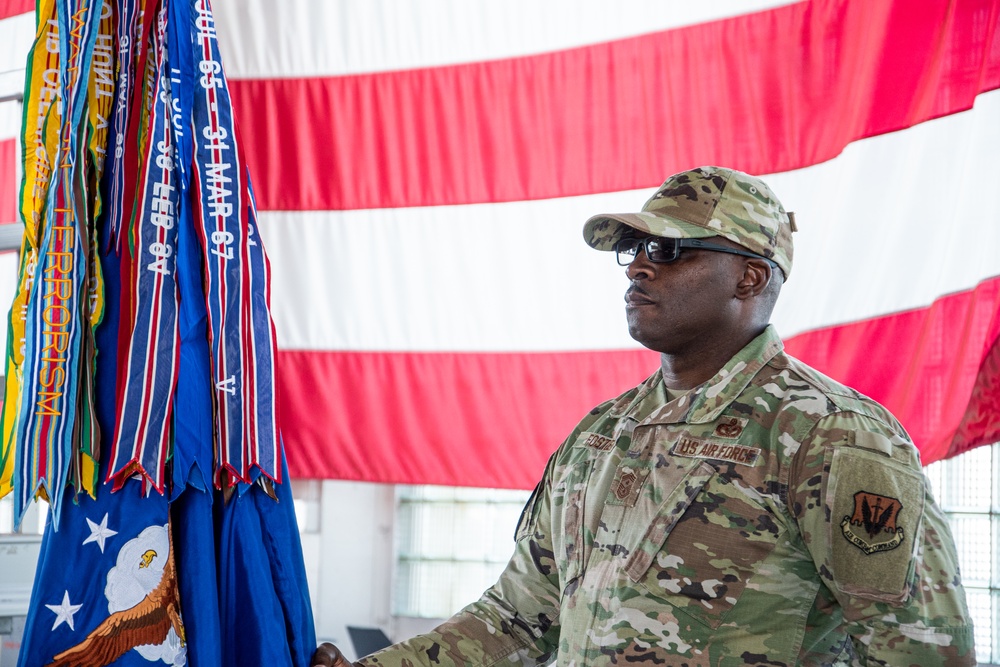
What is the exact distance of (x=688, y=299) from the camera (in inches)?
44.2

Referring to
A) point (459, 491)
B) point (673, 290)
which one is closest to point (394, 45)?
point (459, 491)

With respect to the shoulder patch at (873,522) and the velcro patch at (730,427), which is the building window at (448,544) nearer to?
the velcro patch at (730,427)

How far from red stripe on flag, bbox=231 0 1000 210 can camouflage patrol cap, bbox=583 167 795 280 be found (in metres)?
0.72

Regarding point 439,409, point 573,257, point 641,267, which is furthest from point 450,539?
point 641,267

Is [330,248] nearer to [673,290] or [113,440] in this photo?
[113,440]

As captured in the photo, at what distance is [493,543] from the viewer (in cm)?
244

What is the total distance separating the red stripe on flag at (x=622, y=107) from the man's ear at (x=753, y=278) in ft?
2.51

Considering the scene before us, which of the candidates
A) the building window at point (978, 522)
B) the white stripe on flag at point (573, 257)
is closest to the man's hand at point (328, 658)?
the white stripe on flag at point (573, 257)

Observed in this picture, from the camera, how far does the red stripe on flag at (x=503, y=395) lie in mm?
1667

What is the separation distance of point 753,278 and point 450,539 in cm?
153

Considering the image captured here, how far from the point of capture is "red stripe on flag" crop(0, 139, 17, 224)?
7.82 ft

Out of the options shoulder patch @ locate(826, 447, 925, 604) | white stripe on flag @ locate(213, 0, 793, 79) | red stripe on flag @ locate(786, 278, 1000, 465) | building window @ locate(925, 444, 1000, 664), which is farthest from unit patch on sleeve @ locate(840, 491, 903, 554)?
building window @ locate(925, 444, 1000, 664)

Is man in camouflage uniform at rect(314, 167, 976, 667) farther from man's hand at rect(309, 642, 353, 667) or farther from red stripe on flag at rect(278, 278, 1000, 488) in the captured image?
red stripe on flag at rect(278, 278, 1000, 488)

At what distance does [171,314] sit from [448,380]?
2.36ft
